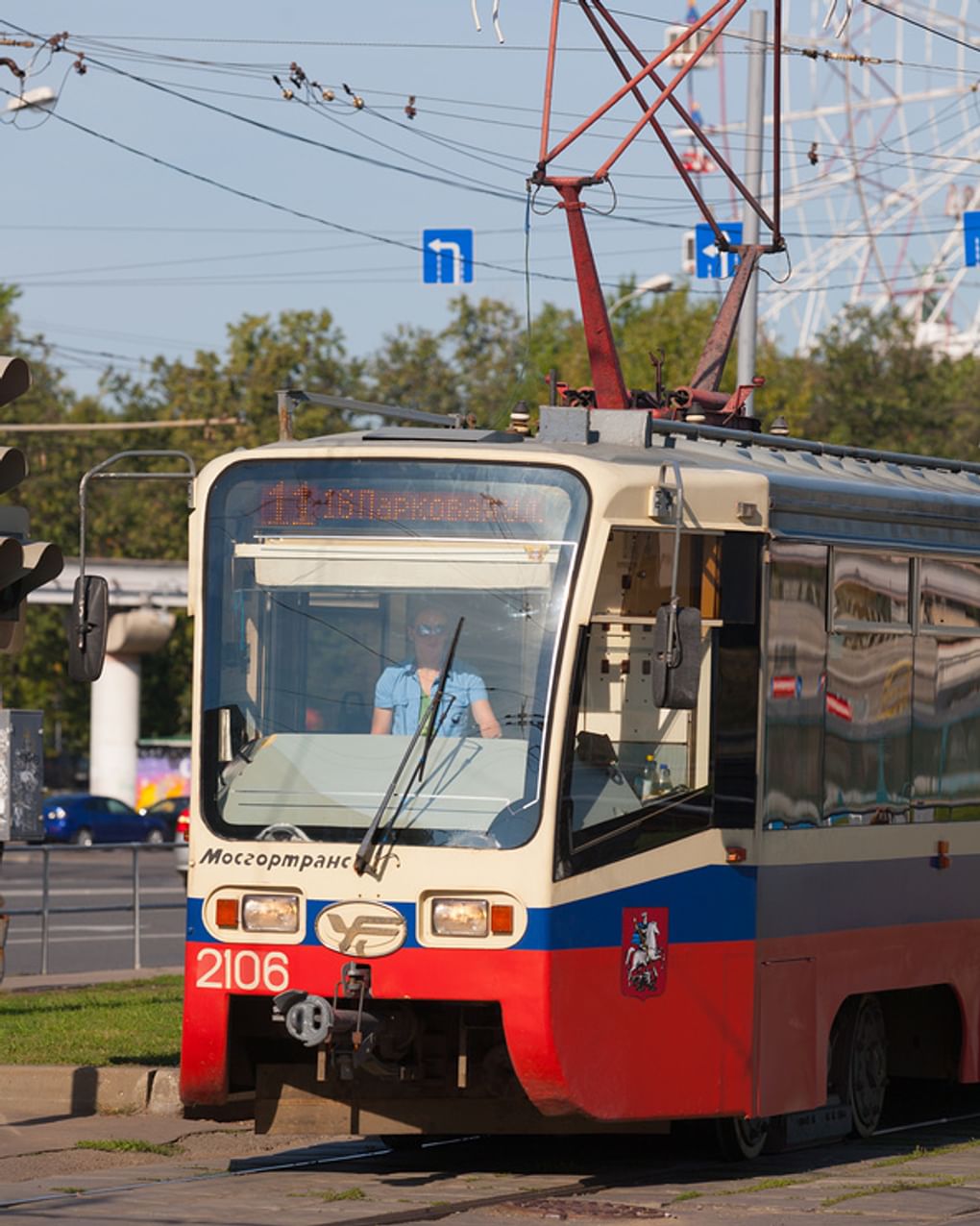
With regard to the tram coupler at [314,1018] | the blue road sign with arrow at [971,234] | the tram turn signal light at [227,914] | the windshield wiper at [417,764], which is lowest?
the tram coupler at [314,1018]

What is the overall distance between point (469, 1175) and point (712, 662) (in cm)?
236

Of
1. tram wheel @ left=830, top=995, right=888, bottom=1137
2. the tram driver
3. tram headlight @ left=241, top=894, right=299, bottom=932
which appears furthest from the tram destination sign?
tram wheel @ left=830, top=995, right=888, bottom=1137

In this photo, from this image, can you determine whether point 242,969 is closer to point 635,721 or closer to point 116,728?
point 635,721

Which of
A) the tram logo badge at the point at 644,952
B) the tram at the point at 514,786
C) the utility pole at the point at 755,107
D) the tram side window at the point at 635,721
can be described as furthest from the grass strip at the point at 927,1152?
the utility pole at the point at 755,107

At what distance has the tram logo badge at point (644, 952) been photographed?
383 inches

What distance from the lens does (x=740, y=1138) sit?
10797mm

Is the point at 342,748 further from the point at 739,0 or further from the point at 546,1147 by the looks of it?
the point at 739,0

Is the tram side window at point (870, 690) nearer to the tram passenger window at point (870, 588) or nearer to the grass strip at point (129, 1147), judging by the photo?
the tram passenger window at point (870, 588)

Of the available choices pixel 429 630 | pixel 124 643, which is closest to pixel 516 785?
pixel 429 630

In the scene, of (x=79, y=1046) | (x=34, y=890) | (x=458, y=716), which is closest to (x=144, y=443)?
(x=34, y=890)

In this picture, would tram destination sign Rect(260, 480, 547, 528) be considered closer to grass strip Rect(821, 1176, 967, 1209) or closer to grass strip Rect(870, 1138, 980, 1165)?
grass strip Rect(821, 1176, 967, 1209)

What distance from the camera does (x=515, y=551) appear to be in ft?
32.3

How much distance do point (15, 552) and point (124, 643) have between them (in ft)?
133

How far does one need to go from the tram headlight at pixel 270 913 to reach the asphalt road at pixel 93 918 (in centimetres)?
667
